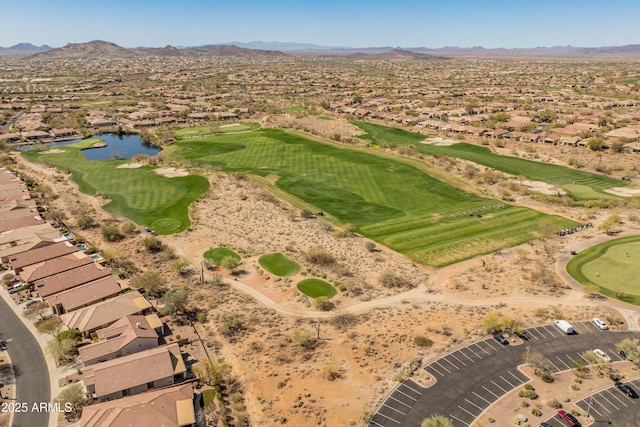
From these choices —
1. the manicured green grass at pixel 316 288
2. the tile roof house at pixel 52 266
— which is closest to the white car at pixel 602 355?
the manicured green grass at pixel 316 288

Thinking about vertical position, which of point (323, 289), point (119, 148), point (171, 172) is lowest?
point (323, 289)

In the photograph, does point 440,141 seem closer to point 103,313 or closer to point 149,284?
point 149,284

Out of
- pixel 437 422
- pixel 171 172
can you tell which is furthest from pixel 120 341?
pixel 171 172

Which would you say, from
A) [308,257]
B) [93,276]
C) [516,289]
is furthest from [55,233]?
[516,289]

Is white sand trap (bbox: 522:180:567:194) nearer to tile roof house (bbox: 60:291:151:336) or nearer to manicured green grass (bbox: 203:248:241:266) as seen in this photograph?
manicured green grass (bbox: 203:248:241:266)

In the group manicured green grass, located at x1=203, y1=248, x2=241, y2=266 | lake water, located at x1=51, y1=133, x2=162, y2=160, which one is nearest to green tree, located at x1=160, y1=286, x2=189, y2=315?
manicured green grass, located at x1=203, y1=248, x2=241, y2=266

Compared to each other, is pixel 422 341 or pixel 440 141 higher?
pixel 440 141

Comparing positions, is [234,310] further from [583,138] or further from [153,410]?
[583,138]
